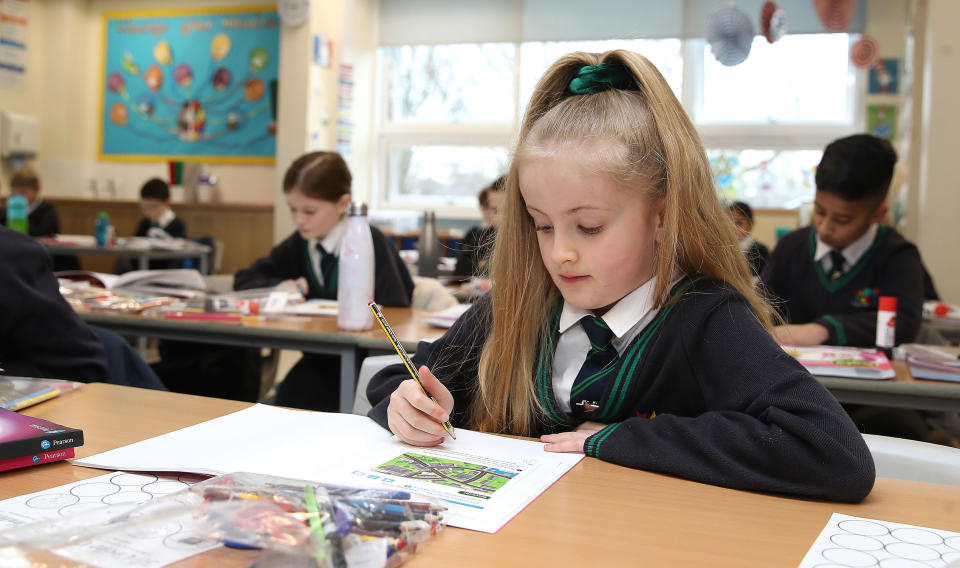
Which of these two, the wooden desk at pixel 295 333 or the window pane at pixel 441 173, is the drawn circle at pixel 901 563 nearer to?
the wooden desk at pixel 295 333

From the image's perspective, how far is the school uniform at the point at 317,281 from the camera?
7.78 ft

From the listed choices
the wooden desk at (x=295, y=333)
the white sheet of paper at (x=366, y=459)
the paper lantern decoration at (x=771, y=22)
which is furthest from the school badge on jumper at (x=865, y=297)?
the paper lantern decoration at (x=771, y=22)

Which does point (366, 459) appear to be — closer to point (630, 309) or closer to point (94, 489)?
point (94, 489)

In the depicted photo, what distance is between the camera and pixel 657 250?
42.4 inches

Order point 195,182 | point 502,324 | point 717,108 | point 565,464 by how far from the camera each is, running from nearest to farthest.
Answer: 1. point 565,464
2. point 502,324
3. point 717,108
4. point 195,182

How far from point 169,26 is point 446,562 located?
26.8 ft

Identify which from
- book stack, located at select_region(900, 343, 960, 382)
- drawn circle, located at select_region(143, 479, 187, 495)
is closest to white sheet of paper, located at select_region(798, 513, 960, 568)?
drawn circle, located at select_region(143, 479, 187, 495)

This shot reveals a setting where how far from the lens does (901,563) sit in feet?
2.05

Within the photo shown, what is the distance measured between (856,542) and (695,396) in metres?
0.38

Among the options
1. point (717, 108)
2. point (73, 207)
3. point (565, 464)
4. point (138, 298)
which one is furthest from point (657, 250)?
point (73, 207)

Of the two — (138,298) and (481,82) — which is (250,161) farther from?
(138,298)

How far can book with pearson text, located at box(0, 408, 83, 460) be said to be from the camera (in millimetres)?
772

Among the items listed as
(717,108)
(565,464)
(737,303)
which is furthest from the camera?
(717,108)

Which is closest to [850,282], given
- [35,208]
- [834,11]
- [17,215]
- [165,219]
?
[834,11]
